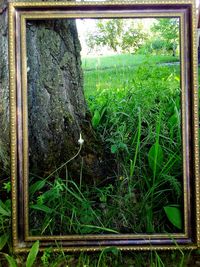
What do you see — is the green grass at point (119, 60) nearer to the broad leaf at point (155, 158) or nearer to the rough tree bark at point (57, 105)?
the rough tree bark at point (57, 105)

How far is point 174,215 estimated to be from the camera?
86.6 inches

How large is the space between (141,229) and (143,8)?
97 centimetres

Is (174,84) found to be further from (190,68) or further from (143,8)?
(143,8)

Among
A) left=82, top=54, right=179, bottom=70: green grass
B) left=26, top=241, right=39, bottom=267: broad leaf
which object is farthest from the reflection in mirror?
left=26, top=241, right=39, bottom=267: broad leaf

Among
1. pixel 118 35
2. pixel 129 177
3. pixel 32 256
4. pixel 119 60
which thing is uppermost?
pixel 118 35

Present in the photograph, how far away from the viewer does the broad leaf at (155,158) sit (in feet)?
7.21

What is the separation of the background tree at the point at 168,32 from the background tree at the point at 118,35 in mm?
61

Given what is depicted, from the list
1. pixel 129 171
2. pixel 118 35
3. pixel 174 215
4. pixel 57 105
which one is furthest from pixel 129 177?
pixel 118 35

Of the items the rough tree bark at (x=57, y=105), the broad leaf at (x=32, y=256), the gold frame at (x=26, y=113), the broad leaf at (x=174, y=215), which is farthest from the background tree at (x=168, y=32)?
the broad leaf at (x=32, y=256)

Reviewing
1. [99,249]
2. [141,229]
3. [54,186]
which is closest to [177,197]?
[141,229]

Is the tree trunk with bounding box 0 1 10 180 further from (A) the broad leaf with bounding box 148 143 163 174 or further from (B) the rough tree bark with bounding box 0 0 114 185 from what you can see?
(A) the broad leaf with bounding box 148 143 163 174

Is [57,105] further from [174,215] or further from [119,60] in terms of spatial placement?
[174,215]

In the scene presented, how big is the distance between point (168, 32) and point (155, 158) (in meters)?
0.55

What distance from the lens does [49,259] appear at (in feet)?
7.20
